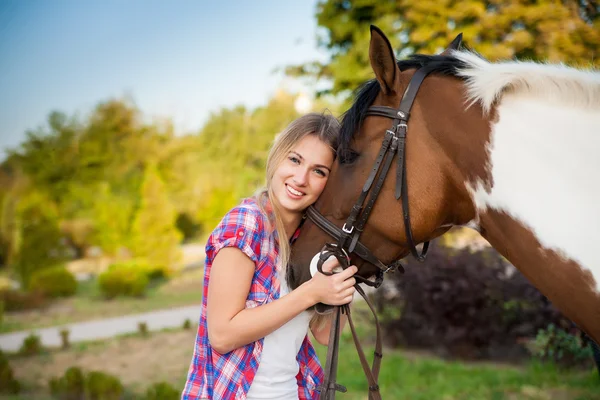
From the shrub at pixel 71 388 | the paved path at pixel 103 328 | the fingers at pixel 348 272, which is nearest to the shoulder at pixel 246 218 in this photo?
the fingers at pixel 348 272

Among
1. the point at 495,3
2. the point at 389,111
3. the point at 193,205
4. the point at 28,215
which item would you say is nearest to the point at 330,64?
the point at 495,3

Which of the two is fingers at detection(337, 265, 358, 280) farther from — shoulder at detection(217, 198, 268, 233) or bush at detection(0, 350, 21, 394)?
bush at detection(0, 350, 21, 394)

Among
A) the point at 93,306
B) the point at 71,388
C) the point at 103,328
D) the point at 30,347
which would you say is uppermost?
the point at 93,306

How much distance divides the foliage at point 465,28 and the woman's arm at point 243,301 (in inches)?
288

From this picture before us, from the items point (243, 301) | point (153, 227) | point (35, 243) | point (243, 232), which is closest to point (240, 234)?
point (243, 232)

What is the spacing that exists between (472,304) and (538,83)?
4.89 metres

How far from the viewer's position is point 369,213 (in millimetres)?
1788

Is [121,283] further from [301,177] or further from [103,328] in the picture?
[301,177]

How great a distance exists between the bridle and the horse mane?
118mm

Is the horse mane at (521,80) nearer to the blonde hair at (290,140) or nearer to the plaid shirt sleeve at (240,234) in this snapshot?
the blonde hair at (290,140)

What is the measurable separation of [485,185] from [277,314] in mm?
846

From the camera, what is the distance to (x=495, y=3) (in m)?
10.7

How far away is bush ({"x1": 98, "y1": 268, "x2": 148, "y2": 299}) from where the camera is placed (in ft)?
39.7

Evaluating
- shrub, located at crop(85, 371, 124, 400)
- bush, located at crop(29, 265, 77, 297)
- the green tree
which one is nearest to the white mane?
shrub, located at crop(85, 371, 124, 400)
